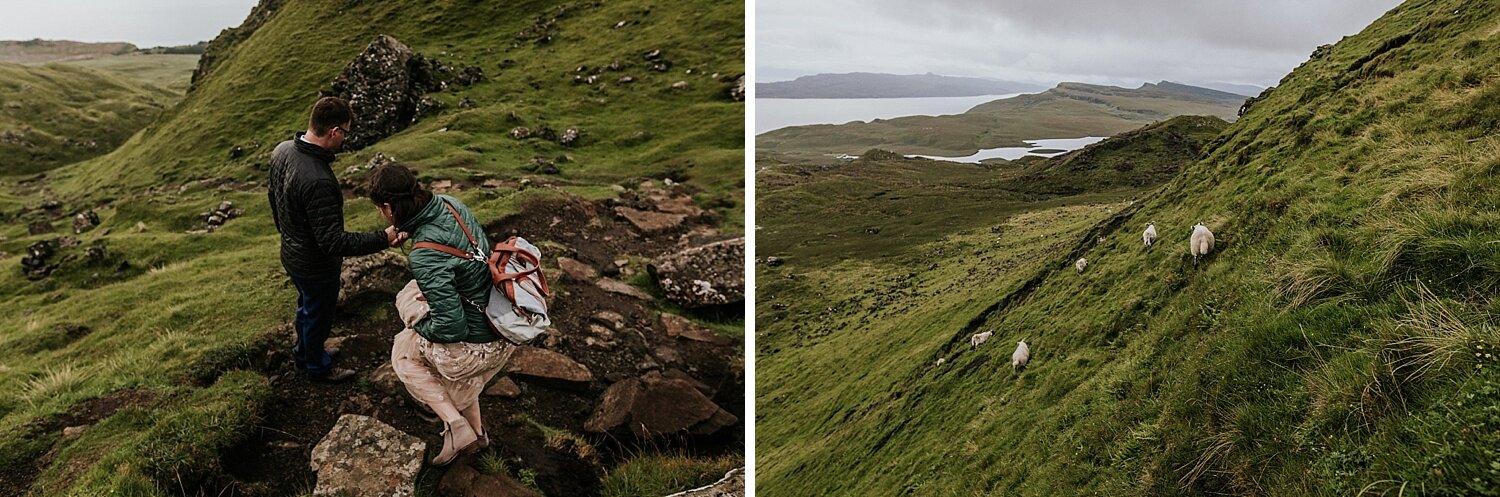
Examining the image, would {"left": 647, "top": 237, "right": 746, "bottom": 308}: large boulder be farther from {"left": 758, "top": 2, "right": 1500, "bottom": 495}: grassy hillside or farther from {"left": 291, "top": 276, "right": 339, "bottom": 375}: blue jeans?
{"left": 291, "top": 276, "right": 339, "bottom": 375}: blue jeans

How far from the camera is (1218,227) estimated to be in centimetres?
1195

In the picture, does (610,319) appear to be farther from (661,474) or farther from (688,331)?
(661,474)

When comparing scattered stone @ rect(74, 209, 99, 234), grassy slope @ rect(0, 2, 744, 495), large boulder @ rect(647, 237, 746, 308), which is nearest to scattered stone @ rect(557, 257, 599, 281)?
large boulder @ rect(647, 237, 746, 308)

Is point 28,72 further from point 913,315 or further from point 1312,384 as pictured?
point 1312,384

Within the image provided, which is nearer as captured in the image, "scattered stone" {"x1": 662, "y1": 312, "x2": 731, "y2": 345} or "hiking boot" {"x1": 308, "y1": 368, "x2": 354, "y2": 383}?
"hiking boot" {"x1": 308, "y1": 368, "x2": 354, "y2": 383}

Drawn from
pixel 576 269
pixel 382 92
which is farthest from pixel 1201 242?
pixel 382 92

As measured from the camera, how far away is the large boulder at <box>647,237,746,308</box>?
14570 millimetres

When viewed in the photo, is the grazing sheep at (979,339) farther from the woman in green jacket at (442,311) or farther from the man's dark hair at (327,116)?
the man's dark hair at (327,116)

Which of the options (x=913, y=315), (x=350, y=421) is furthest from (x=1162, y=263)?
(x=913, y=315)

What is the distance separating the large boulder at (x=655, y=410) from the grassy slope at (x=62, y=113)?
91.0 metres

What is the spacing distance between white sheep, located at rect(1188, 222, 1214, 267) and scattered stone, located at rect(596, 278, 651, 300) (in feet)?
36.0

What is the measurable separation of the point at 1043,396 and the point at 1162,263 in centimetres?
480

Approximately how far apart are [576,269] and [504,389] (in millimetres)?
6202

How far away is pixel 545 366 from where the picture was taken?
33.4ft
